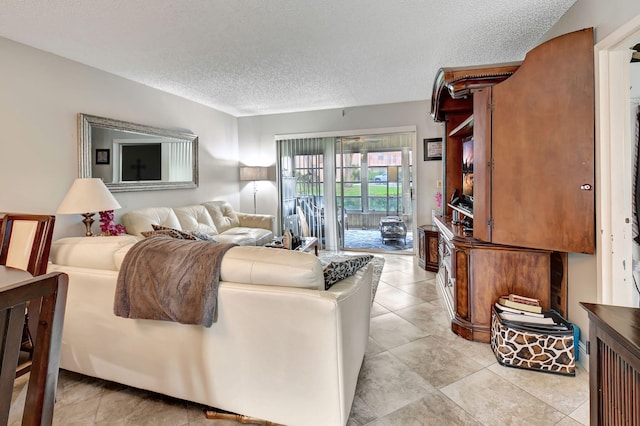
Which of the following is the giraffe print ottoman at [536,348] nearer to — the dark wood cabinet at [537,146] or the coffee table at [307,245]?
the dark wood cabinet at [537,146]

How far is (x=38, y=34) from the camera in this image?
2.71 m

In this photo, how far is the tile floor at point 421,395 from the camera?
1682 millimetres

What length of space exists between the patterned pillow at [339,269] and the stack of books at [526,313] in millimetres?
1225

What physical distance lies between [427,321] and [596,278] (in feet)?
4.19

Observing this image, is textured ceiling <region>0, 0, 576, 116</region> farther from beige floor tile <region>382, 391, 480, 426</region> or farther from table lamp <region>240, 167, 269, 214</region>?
beige floor tile <region>382, 391, 480, 426</region>

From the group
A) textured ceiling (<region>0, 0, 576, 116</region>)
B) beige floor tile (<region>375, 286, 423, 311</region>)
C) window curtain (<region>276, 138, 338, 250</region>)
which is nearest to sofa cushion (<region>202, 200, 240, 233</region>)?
window curtain (<region>276, 138, 338, 250</region>)

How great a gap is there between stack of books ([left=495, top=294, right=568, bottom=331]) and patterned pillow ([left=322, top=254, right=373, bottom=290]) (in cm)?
122

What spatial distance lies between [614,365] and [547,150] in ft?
5.42


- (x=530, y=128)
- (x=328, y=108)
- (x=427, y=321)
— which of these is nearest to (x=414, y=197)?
(x=328, y=108)

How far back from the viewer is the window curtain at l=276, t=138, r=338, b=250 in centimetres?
575

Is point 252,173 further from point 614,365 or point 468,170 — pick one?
point 614,365

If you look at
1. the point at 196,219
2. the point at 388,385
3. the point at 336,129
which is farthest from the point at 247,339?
the point at 336,129

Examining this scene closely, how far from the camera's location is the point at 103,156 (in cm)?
367

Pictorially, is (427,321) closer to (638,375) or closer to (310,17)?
(638,375)
